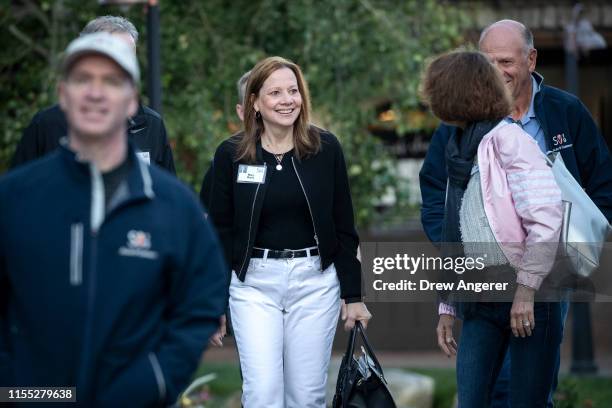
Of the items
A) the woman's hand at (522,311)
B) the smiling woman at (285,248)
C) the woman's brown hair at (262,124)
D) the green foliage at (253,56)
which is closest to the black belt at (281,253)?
the smiling woman at (285,248)

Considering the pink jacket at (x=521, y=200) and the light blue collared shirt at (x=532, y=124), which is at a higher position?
the light blue collared shirt at (x=532, y=124)

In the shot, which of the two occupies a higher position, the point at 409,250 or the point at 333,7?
the point at 333,7

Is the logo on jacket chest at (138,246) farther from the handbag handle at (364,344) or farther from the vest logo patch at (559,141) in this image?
the vest logo patch at (559,141)

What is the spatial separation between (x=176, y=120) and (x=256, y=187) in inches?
214

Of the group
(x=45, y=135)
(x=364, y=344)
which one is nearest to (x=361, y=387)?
(x=364, y=344)

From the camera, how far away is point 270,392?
5852mm

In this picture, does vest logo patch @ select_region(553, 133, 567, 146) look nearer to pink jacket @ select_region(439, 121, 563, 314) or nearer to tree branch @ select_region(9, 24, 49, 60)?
pink jacket @ select_region(439, 121, 563, 314)

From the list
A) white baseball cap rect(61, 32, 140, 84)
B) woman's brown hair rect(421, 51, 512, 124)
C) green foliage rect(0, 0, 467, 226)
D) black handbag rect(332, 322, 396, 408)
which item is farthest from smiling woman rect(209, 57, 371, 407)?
green foliage rect(0, 0, 467, 226)

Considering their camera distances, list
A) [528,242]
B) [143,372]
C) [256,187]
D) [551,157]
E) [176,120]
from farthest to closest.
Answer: [176,120] → [256,187] → [551,157] → [528,242] → [143,372]

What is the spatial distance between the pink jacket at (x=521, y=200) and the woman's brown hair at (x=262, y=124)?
1.10m

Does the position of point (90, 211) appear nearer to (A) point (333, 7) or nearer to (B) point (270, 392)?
(B) point (270, 392)

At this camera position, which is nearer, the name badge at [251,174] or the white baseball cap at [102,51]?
the white baseball cap at [102,51]

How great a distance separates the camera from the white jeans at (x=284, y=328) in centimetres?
588

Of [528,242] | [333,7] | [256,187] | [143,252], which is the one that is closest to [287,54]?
[333,7]
